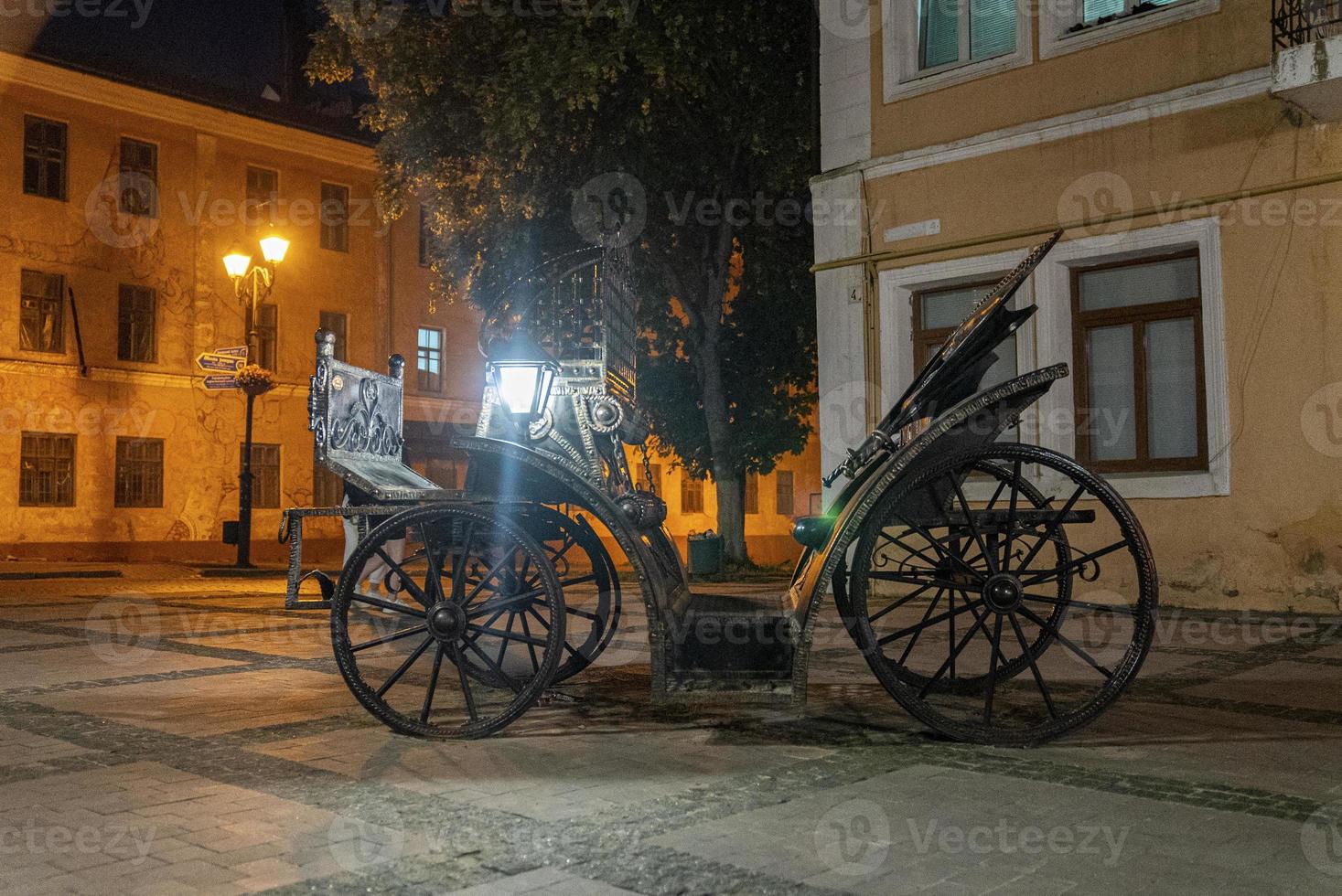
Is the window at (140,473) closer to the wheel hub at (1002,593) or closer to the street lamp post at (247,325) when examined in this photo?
the street lamp post at (247,325)

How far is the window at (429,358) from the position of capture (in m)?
34.0

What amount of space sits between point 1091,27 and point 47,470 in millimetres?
23265

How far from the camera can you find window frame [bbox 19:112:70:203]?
87.3ft

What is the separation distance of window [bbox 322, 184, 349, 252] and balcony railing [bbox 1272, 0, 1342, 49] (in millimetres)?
25895

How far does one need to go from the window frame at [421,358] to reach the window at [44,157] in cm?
967

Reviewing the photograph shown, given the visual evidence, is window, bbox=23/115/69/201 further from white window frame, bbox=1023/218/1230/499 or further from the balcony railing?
the balcony railing

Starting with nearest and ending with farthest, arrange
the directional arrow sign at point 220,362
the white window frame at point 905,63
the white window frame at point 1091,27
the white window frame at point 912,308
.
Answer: the white window frame at point 1091,27, the white window frame at point 912,308, the white window frame at point 905,63, the directional arrow sign at point 220,362

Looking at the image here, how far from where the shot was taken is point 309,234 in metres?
31.6

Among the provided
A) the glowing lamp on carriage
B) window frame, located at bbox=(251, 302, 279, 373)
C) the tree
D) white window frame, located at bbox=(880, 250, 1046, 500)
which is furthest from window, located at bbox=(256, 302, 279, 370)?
the glowing lamp on carriage

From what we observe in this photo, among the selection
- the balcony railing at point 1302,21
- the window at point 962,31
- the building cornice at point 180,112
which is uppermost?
the building cornice at point 180,112

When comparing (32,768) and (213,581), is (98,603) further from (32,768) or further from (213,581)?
(32,768)

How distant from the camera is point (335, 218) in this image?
106ft

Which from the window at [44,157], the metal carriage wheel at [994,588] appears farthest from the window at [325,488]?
the metal carriage wheel at [994,588]

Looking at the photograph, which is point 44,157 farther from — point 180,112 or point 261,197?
point 261,197
